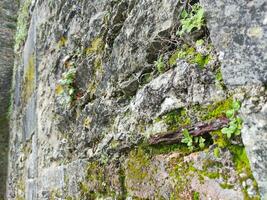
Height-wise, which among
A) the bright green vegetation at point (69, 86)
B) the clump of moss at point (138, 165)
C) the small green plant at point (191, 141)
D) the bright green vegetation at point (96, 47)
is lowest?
the clump of moss at point (138, 165)

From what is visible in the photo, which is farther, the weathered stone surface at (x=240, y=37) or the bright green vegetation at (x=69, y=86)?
the bright green vegetation at (x=69, y=86)

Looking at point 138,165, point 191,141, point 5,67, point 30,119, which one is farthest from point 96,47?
point 5,67

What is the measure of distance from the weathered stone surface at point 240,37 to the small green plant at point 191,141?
0.69 ft

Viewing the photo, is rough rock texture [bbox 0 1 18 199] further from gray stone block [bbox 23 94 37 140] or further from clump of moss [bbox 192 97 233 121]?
clump of moss [bbox 192 97 233 121]

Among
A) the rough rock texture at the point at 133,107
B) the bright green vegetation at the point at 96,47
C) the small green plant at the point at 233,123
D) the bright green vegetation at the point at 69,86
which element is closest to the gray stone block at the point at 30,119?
the rough rock texture at the point at 133,107

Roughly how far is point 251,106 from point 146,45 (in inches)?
23.9

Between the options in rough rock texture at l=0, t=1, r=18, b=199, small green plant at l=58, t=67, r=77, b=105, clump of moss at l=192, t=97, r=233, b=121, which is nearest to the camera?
clump of moss at l=192, t=97, r=233, b=121

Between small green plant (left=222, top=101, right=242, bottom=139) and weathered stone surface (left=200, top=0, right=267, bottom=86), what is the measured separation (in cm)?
6

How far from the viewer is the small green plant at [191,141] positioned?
0.98 m

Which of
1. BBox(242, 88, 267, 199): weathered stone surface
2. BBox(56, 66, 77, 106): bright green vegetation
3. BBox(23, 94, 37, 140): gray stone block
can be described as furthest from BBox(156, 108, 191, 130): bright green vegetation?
BBox(23, 94, 37, 140): gray stone block

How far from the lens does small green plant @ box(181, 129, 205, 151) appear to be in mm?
983

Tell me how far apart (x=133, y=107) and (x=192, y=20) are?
17.1 inches

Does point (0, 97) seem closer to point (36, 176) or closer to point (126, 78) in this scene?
point (36, 176)

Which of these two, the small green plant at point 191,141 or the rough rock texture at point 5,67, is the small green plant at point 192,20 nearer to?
the small green plant at point 191,141
